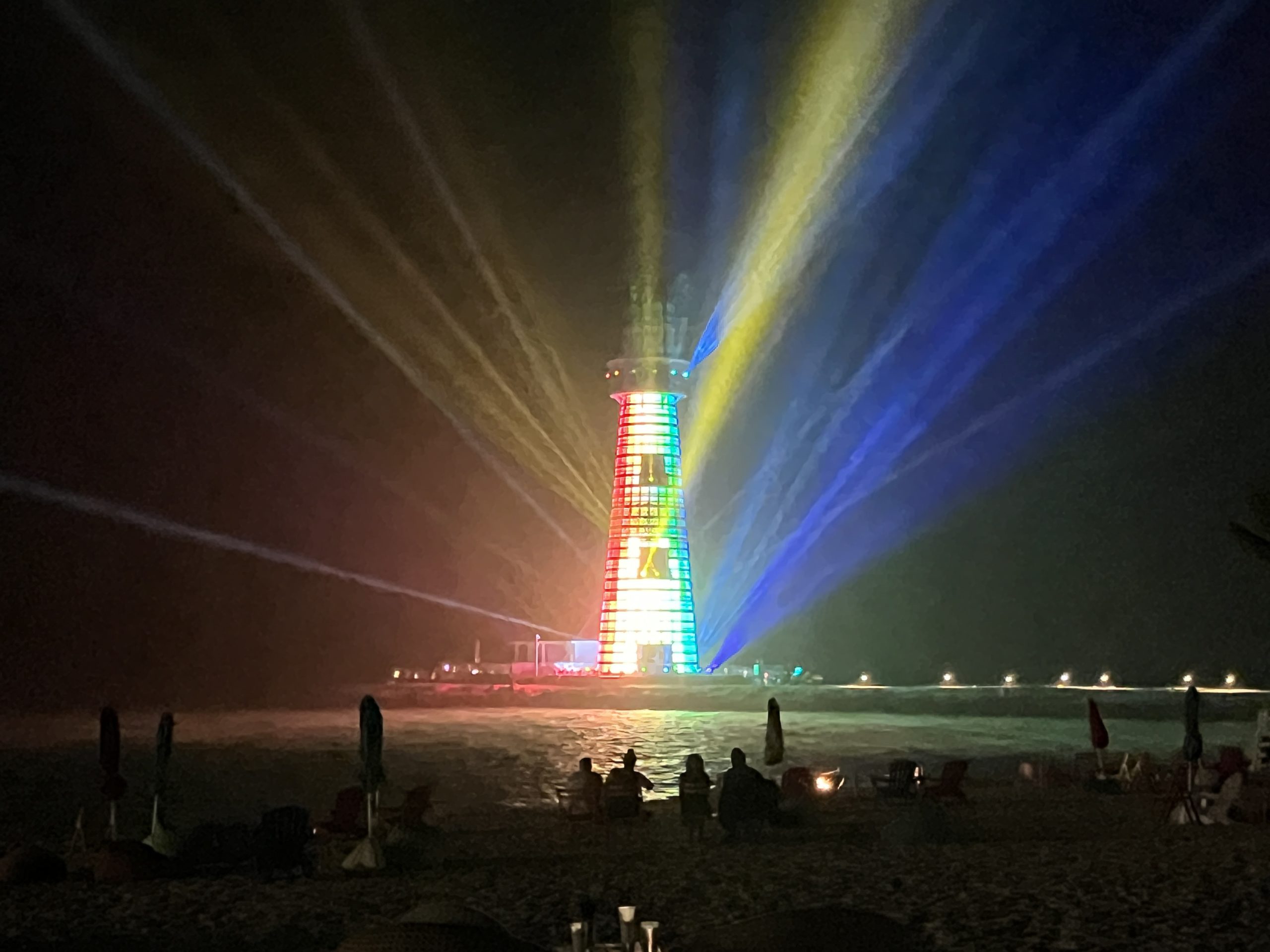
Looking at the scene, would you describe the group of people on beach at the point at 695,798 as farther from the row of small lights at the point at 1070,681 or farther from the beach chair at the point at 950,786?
the row of small lights at the point at 1070,681

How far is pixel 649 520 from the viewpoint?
5450 centimetres

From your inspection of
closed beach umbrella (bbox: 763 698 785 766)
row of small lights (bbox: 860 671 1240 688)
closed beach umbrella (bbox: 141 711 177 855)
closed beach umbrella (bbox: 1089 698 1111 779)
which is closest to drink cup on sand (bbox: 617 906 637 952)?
closed beach umbrella (bbox: 141 711 177 855)

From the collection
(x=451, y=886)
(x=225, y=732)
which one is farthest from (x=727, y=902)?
(x=225, y=732)

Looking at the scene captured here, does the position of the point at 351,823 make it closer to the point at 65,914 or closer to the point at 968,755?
the point at 65,914

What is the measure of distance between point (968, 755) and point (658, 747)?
646 centimetres

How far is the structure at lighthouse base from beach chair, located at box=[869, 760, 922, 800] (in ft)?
107

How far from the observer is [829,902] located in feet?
43.8

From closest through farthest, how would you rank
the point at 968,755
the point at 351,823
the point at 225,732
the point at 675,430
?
the point at 351,823, the point at 968,755, the point at 225,732, the point at 675,430

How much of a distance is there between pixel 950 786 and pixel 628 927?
12.9 m

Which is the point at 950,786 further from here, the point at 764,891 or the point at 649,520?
the point at 649,520

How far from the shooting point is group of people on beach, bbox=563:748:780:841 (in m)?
17.5

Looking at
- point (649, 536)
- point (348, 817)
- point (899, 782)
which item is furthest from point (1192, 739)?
point (649, 536)

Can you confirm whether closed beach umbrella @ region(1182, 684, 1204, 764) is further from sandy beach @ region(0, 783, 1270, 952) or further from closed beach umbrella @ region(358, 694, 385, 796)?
closed beach umbrella @ region(358, 694, 385, 796)

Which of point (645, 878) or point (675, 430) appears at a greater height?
point (675, 430)
